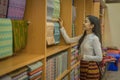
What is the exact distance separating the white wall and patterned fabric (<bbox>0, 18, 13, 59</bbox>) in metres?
6.29

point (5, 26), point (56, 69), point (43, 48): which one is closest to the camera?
point (5, 26)

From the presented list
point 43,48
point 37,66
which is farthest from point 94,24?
point 37,66

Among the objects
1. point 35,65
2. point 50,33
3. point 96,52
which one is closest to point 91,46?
point 96,52

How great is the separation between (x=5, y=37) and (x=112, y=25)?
640 centimetres

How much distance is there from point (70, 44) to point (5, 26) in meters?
1.63

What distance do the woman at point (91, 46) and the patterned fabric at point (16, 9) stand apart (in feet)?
3.65

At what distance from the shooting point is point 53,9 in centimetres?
273

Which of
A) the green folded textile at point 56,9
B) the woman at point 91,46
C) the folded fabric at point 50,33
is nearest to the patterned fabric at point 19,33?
the folded fabric at point 50,33

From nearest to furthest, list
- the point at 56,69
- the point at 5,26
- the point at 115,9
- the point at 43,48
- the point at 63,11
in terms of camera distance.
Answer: the point at 5,26, the point at 43,48, the point at 56,69, the point at 63,11, the point at 115,9

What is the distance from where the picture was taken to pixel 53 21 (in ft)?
9.61

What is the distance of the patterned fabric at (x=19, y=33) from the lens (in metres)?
1.88

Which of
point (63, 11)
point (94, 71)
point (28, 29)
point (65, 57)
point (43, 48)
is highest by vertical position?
point (63, 11)

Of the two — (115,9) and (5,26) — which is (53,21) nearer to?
(5,26)

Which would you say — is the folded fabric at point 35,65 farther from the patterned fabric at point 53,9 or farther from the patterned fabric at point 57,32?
the patterned fabric at point 57,32
